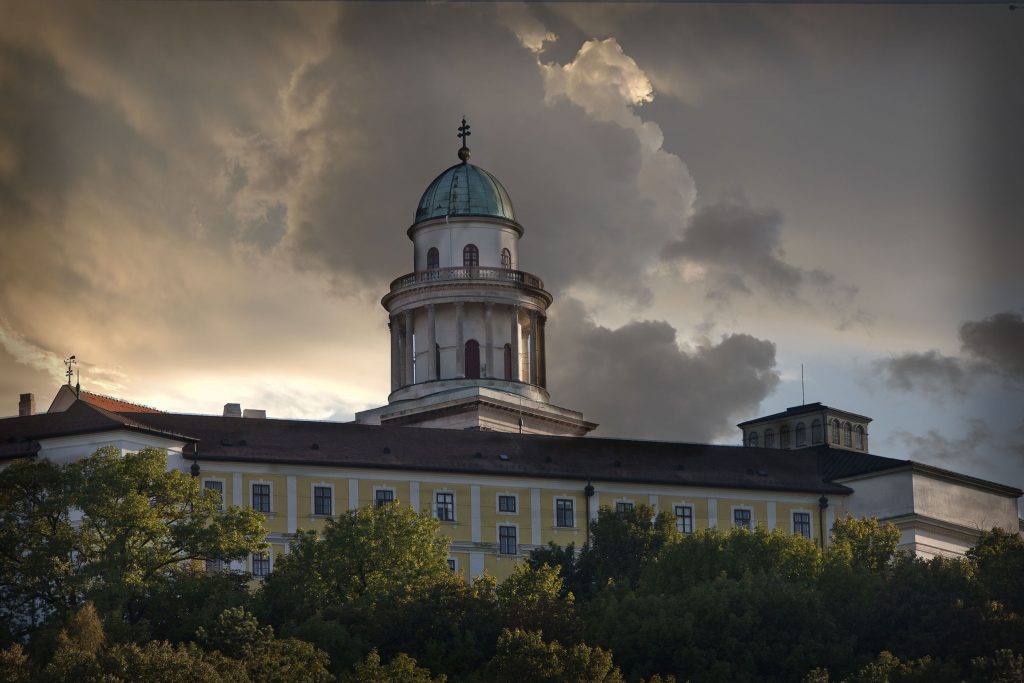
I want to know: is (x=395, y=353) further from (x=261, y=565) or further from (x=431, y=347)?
(x=261, y=565)

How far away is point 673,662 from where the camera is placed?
91812mm

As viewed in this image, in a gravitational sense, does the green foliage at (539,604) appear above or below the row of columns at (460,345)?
below

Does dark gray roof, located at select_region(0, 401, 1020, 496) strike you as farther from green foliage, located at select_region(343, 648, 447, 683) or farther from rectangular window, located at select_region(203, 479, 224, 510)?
green foliage, located at select_region(343, 648, 447, 683)

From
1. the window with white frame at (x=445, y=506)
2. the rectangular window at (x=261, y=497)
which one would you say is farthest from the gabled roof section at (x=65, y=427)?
the window with white frame at (x=445, y=506)

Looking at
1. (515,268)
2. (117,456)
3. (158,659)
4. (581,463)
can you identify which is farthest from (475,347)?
(158,659)

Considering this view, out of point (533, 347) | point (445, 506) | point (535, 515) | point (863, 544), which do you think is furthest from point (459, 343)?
point (863, 544)

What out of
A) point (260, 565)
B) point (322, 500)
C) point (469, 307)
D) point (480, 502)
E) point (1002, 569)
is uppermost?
point (469, 307)

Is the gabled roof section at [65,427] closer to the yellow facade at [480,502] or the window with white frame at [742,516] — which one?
the yellow facade at [480,502]

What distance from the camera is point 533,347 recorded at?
13925 cm

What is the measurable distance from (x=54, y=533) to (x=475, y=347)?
4264cm

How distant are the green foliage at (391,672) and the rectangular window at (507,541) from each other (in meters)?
29.1

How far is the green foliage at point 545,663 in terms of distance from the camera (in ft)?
281

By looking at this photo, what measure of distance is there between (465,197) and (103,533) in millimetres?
44277

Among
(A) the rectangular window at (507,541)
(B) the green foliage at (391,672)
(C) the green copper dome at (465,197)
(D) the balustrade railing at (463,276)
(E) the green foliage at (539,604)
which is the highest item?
(C) the green copper dome at (465,197)
